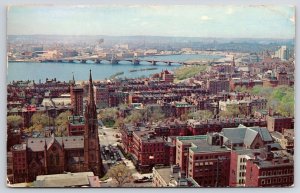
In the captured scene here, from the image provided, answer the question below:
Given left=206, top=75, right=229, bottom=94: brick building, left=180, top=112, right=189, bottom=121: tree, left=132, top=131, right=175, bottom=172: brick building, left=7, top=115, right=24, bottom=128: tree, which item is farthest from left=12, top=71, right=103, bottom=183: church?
left=206, top=75, right=229, bottom=94: brick building

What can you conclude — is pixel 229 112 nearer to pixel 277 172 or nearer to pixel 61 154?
pixel 277 172

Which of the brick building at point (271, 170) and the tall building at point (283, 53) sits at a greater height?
the tall building at point (283, 53)

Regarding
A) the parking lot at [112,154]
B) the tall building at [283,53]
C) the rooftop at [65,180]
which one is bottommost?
the rooftop at [65,180]

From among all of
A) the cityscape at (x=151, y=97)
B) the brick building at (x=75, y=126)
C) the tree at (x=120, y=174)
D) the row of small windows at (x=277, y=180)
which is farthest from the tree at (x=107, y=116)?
the row of small windows at (x=277, y=180)

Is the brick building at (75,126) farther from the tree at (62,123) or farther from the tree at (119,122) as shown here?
the tree at (119,122)

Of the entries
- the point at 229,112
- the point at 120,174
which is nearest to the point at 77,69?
the point at 120,174

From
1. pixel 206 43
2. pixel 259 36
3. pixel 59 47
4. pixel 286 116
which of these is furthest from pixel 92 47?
pixel 286 116
